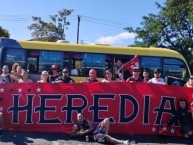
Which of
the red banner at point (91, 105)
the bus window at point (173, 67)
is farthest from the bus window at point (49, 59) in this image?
the red banner at point (91, 105)

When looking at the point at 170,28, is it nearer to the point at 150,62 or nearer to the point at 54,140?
the point at 150,62

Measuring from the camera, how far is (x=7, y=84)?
408 inches

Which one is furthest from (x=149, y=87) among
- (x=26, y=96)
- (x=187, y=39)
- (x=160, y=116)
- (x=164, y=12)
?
(x=164, y=12)

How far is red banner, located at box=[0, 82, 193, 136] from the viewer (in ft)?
33.7

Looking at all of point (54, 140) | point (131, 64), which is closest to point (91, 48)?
point (131, 64)

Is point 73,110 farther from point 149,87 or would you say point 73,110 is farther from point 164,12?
point 164,12

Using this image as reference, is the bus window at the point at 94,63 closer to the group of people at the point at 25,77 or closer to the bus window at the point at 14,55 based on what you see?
the bus window at the point at 14,55

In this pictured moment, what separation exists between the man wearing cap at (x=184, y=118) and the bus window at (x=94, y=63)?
749cm

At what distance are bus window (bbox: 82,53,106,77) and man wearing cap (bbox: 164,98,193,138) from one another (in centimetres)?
749

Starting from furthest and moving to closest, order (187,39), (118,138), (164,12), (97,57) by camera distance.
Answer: (164,12), (187,39), (97,57), (118,138)

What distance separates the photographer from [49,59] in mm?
17656

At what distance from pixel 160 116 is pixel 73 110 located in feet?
7.43

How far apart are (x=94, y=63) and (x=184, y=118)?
315 inches

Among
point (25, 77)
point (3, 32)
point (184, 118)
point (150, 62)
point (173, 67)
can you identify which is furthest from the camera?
point (3, 32)
